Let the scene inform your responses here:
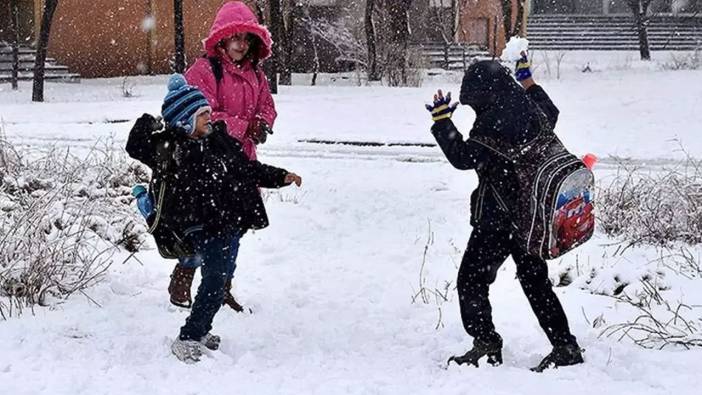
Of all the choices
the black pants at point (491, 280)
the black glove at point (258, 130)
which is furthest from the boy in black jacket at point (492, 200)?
the black glove at point (258, 130)

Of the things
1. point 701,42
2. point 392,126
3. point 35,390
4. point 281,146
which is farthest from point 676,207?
point 701,42

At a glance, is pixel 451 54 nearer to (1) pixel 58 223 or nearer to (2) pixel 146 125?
(1) pixel 58 223

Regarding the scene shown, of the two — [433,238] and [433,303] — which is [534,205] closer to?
[433,303]

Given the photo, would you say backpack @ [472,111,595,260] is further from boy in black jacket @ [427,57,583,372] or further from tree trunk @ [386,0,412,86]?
tree trunk @ [386,0,412,86]

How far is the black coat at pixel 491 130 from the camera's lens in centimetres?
435

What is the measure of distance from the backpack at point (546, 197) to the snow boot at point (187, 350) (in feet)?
5.55

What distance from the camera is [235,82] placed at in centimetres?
556

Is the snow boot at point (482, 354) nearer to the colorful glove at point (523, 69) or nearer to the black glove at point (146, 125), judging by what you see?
the colorful glove at point (523, 69)

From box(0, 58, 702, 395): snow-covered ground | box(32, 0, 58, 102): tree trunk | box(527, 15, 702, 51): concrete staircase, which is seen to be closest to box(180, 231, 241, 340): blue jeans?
box(0, 58, 702, 395): snow-covered ground

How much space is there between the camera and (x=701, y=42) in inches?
1523

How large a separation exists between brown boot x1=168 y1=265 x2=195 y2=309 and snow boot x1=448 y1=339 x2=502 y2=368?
180 cm

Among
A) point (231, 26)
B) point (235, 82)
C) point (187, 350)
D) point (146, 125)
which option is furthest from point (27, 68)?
point (187, 350)

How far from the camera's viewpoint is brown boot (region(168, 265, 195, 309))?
5566 mm

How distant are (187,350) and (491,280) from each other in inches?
61.7
